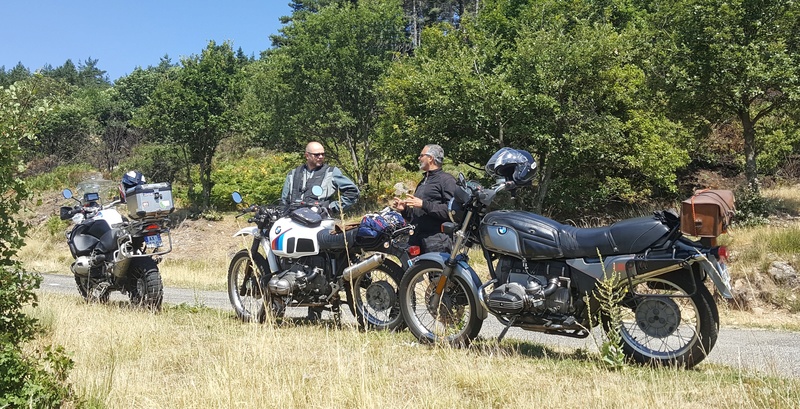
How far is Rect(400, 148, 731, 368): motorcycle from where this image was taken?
471 cm

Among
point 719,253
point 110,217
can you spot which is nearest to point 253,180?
point 110,217

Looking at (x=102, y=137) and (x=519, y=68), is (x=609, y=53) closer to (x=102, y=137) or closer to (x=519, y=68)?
(x=519, y=68)

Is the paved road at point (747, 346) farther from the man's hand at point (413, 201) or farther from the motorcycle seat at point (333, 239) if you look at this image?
the man's hand at point (413, 201)

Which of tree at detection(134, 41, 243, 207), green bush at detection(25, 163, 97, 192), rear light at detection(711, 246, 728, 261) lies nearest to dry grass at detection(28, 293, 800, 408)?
rear light at detection(711, 246, 728, 261)

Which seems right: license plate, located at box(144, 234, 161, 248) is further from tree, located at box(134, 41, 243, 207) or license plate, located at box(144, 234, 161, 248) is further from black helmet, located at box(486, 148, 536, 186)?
tree, located at box(134, 41, 243, 207)

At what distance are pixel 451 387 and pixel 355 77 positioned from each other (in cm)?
2682

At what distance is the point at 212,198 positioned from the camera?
33.3m

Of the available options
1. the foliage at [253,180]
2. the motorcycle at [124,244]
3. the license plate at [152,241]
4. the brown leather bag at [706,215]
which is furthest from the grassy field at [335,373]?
the foliage at [253,180]

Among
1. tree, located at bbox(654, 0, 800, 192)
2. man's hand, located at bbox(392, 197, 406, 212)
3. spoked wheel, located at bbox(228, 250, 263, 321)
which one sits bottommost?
spoked wheel, located at bbox(228, 250, 263, 321)

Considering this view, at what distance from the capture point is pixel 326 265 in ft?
22.5

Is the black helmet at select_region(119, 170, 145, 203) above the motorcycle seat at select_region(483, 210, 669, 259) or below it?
above

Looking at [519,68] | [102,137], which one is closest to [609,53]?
[519,68]

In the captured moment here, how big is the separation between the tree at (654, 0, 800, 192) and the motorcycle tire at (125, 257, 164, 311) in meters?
15.7

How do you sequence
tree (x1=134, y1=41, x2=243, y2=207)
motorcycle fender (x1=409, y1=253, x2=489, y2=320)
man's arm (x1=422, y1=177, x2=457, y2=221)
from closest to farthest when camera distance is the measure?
motorcycle fender (x1=409, y1=253, x2=489, y2=320) → man's arm (x1=422, y1=177, x2=457, y2=221) → tree (x1=134, y1=41, x2=243, y2=207)
